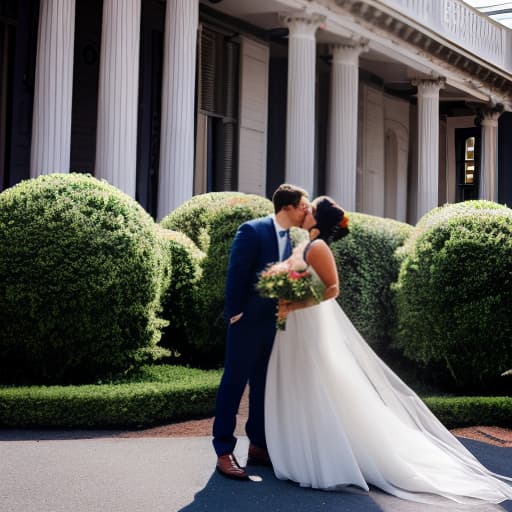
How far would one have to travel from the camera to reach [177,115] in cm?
1441

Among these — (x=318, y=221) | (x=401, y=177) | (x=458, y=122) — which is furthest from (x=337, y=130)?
(x=318, y=221)

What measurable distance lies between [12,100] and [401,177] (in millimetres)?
16164

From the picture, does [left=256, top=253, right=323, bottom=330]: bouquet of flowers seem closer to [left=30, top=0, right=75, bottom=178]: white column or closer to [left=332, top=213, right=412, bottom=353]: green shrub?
[left=332, top=213, right=412, bottom=353]: green shrub

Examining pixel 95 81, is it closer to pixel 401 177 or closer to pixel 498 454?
pixel 498 454

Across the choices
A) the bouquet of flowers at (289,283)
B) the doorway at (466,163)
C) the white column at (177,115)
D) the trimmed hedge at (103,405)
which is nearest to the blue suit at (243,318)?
the bouquet of flowers at (289,283)

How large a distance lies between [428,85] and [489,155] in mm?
5860

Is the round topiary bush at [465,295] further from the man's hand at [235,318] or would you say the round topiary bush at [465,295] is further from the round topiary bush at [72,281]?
the man's hand at [235,318]

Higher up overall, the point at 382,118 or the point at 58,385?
the point at 382,118

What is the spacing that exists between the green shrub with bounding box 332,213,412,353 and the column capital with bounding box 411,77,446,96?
1551cm

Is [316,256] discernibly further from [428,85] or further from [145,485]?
[428,85]

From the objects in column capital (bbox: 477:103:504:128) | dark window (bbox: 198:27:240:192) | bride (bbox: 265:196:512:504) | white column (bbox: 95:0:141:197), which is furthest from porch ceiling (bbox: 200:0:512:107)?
bride (bbox: 265:196:512:504)

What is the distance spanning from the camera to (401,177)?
93.6 feet

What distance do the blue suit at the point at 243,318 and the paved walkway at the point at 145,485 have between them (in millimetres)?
339

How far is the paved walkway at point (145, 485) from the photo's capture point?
4.39 metres
